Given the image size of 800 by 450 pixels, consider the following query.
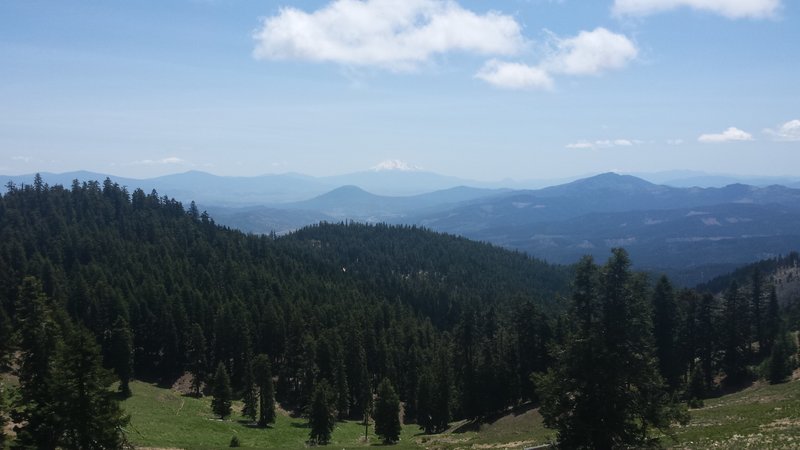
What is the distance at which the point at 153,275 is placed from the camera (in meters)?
116

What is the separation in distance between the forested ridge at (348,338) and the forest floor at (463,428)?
3327 mm

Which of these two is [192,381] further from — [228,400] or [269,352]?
[228,400]

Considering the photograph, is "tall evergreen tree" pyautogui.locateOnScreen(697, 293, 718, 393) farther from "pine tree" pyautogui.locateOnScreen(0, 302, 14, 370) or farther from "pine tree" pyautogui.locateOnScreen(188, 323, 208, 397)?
"pine tree" pyautogui.locateOnScreen(0, 302, 14, 370)

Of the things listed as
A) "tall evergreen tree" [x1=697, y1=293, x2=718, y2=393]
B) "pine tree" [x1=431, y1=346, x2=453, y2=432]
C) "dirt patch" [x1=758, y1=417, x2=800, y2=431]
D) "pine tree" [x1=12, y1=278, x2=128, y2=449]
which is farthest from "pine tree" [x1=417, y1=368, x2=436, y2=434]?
"pine tree" [x1=12, y1=278, x2=128, y2=449]

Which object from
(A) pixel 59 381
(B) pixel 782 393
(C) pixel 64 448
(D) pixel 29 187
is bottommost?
(B) pixel 782 393

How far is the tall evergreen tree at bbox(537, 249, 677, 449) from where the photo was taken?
2477 centimetres

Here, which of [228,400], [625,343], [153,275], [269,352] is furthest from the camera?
[153,275]

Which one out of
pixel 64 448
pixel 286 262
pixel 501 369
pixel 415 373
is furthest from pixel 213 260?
pixel 64 448

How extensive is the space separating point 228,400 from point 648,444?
50842 mm

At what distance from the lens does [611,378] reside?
81.0ft

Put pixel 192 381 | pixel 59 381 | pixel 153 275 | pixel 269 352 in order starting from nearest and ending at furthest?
pixel 59 381 < pixel 192 381 < pixel 269 352 < pixel 153 275

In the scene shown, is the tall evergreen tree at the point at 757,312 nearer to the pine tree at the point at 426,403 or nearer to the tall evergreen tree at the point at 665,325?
the tall evergreen tree at the point at 665,325

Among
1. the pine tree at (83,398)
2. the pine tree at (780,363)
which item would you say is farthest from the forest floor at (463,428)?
the pine tree at (83,398)

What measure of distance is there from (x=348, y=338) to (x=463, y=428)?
2686 cm
